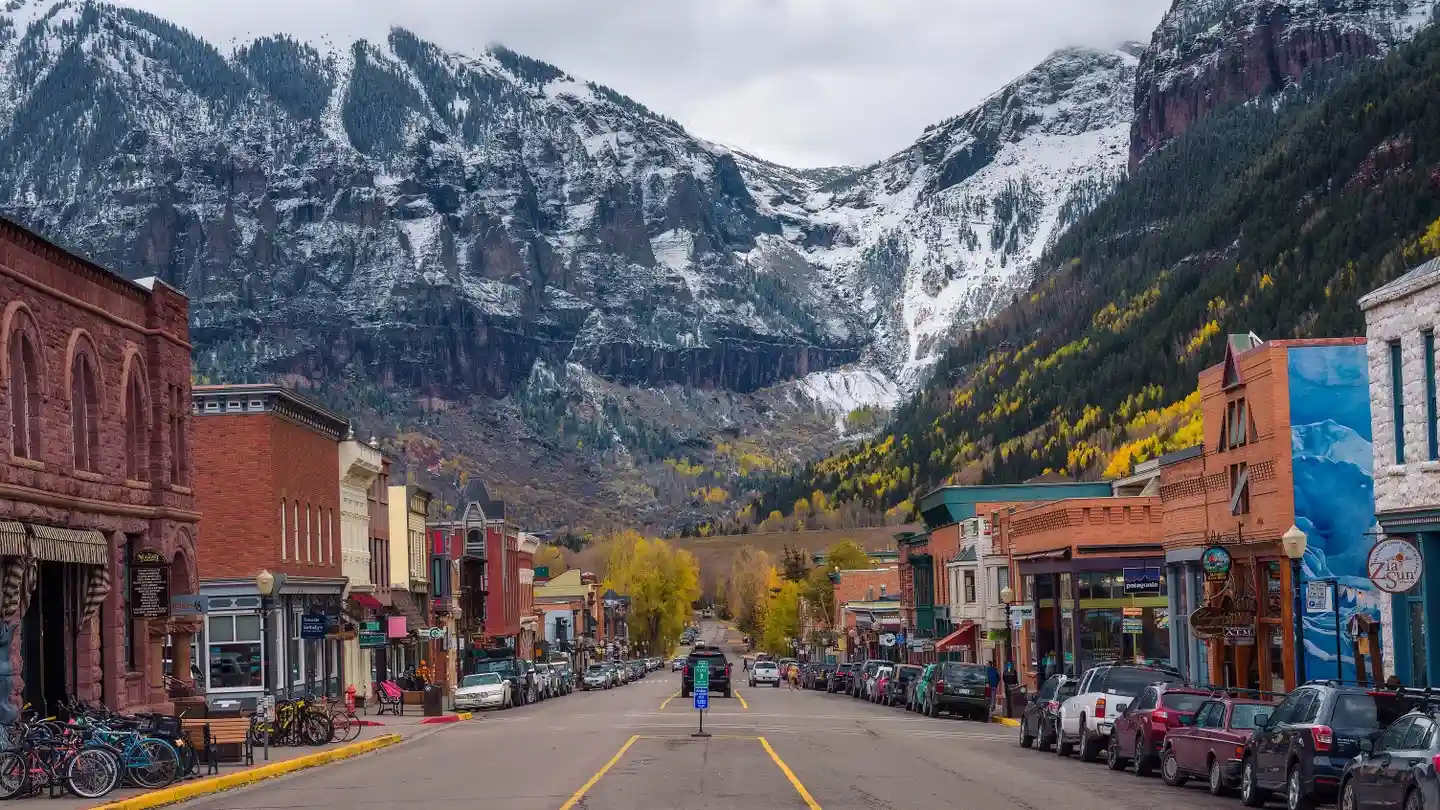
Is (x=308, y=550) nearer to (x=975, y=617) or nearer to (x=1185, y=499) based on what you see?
(x=1185, y=499)

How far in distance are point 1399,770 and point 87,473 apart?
87.4ft

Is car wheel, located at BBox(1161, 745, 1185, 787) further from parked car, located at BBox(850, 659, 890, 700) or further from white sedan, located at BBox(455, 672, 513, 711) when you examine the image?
parked car, located at BBox(850, 659, 890, 700)

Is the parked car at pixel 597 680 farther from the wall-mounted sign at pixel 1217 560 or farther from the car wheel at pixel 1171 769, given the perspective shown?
the car wheel at pixel 1171 769

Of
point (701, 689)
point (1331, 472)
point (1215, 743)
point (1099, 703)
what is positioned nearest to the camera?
point (1215, 743)

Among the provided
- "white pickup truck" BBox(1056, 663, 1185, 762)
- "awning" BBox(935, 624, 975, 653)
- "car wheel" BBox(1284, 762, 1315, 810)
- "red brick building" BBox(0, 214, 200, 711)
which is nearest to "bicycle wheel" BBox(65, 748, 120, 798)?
"red brick building" BBox(0, 214, 200, 711)

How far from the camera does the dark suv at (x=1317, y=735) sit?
25797 millimetres

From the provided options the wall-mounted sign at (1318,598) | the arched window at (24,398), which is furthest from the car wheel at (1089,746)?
the arched window at (24,398)

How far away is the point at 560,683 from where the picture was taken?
3999 inches

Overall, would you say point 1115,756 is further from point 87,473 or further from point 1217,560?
point 87,473

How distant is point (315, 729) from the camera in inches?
1784

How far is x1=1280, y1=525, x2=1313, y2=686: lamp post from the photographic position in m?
35.5

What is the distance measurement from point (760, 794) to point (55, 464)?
16.3m

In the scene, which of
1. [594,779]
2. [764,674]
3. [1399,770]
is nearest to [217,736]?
[594,779]

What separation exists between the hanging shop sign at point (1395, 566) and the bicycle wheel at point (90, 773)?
Answer: 62.8 feet
